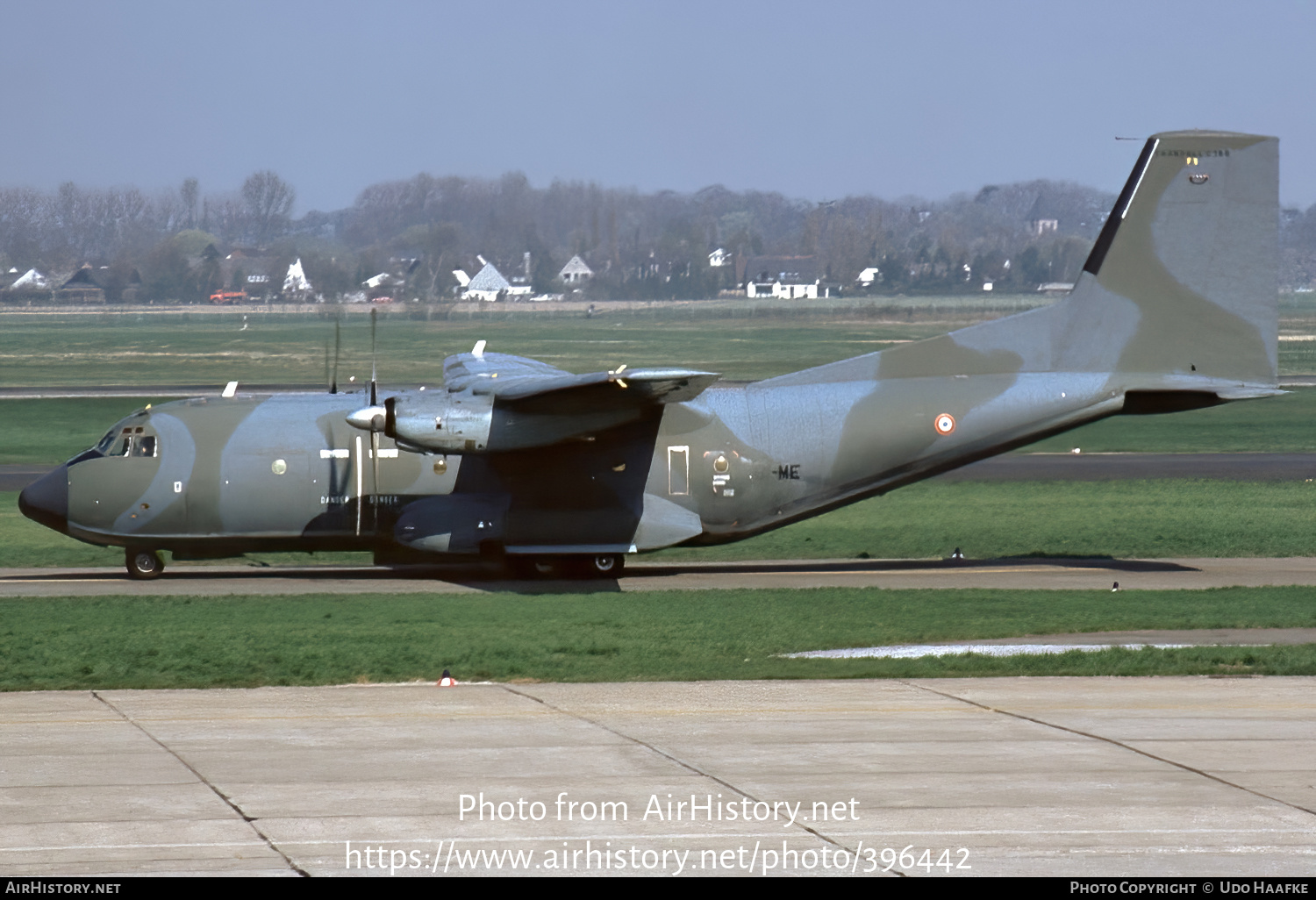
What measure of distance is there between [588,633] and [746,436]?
6.94 meters

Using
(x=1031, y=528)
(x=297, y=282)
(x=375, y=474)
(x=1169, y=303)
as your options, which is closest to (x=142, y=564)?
(x=375, y=474)

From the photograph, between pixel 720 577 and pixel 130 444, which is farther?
pixel 720 577

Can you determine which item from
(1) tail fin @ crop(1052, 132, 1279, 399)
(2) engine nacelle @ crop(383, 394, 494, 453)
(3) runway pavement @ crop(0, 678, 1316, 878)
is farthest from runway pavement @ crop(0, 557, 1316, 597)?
(3) runway pavement @ crop(0, 678, 1316, 878)

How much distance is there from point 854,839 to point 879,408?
1597 cm

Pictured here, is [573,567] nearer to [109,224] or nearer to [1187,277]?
[1187,277]

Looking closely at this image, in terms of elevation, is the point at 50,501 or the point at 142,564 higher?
the point at 50,501

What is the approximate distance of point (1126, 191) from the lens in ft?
84.8

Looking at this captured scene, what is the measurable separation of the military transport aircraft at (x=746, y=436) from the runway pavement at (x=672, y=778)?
8.91 m

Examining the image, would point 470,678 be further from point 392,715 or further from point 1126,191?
point 1126,191

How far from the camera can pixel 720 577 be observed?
1041 inches

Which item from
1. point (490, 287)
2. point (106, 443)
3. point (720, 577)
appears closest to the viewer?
point (106, 443)

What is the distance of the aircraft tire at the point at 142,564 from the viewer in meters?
26.0

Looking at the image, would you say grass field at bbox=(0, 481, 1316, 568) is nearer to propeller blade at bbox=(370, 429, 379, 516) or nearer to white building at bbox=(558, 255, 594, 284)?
propeller blade at bbox=(370, 429, 379, 516)

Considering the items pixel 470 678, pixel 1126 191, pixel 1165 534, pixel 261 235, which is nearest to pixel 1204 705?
pixel 470 678
